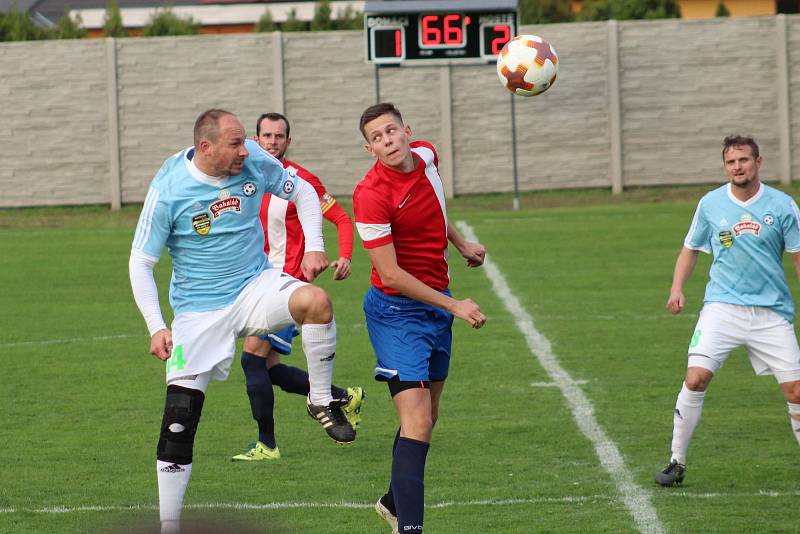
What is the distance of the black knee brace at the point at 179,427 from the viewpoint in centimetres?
654

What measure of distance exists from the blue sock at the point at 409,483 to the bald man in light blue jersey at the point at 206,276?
891 mm

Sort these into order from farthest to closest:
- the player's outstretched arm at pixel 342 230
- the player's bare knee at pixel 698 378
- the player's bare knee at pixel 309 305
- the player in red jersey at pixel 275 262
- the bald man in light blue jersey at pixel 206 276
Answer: the player in red jersey at pixel 275 262 < the player's outstretched arm at pixel 342 230 < the player's bare knee at pixel 698 378 < the player's bare knee at pixel 309 305 < the bald man in light blue jersey at pixel 206 276

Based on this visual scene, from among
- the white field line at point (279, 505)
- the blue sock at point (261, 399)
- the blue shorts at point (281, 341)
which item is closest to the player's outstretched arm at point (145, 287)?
the white field line at point (279, 505)

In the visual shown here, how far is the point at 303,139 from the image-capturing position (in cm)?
2614

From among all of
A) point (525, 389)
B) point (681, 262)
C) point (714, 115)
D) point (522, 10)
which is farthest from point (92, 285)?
point (522, 10)

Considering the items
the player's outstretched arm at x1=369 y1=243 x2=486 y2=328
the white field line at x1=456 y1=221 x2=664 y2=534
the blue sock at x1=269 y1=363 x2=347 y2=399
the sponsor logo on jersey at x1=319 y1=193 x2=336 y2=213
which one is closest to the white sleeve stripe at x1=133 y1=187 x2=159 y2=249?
the player's outstretched arm at x1=369 y1=243 x2=486 y2=328

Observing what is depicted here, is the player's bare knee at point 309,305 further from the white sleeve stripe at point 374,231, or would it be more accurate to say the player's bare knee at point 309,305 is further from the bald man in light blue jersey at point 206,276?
the white sleeve stripe at point 374,231

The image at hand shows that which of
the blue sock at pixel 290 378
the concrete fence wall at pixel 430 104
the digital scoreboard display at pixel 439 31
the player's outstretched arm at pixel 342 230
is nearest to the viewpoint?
the player's outstretched arm at pixel 342 230

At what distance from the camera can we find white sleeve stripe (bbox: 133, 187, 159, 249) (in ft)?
21.6

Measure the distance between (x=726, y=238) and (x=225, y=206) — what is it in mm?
2883

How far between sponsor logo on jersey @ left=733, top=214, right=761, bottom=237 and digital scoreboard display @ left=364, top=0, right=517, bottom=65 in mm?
15421

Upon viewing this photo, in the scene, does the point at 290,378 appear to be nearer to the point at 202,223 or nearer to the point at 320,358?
the point at 320,358

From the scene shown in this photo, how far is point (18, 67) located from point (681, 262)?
20811 mm

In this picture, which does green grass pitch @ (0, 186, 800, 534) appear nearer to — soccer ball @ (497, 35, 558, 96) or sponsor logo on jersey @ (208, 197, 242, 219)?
sponsor logo on jersey @ (208, 197, 242, 219)
